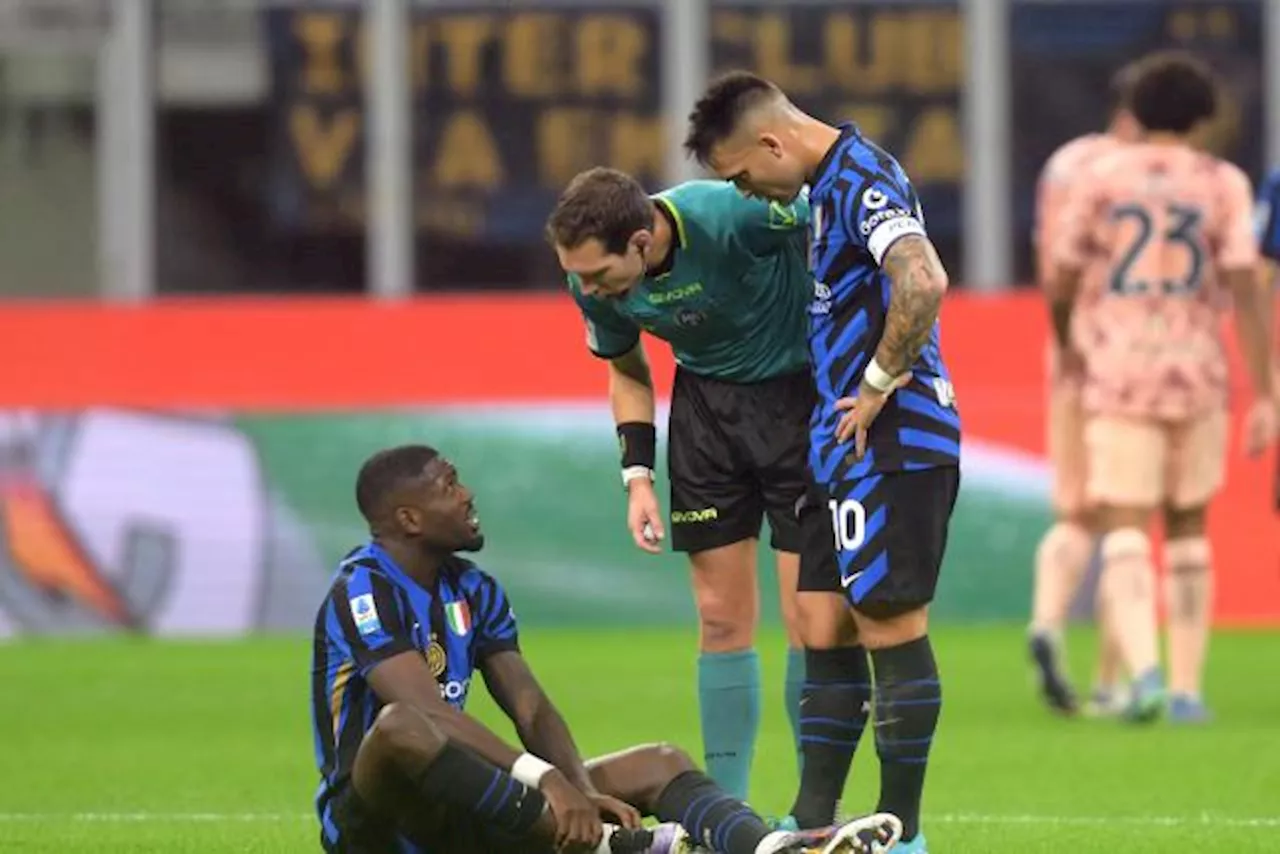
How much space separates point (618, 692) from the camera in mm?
14188

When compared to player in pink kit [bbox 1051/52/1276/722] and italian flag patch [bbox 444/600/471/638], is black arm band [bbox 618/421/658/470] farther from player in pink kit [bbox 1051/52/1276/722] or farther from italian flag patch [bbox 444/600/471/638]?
player in pink kit [bbox 1051/52/1276/722]

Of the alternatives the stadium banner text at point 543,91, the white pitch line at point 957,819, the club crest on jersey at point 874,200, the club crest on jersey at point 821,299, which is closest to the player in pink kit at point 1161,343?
the white pitch line at point 957,819

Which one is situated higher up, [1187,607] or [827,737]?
[827,737]

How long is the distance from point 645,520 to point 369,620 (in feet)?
4.34

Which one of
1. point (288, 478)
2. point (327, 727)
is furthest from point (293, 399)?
point (327, 727)

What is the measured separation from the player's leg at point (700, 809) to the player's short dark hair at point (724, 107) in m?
1.51

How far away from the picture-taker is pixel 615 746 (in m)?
12.0

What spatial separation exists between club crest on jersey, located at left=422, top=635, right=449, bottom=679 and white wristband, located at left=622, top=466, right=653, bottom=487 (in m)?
1.31

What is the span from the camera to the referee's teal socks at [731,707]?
9172 mm

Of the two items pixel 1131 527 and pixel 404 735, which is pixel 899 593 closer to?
pixel 404 735

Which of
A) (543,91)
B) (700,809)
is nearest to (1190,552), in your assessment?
(700,809)

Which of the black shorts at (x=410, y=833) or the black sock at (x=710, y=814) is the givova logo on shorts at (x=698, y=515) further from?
the black shorts at (x=410, y=833)

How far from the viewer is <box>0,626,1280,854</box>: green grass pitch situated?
31.0 ft

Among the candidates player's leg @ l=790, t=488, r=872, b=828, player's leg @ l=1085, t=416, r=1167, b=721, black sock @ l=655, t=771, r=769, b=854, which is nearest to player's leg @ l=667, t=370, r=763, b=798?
player's leg @ l=790, t=488, r=872, b=828
